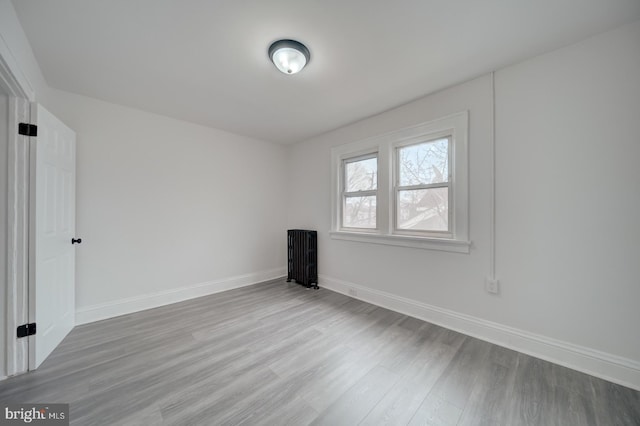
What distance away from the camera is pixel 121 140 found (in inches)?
108

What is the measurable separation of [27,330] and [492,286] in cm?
389

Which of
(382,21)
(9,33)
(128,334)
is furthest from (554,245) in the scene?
(9,33)

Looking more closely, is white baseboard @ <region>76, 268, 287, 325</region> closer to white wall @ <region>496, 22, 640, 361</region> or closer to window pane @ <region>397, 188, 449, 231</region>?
window pane @ <region>397, 188, 449, 231</region>

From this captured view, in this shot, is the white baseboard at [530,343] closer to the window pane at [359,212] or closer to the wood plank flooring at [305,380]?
the wood plank flooring at [305,380]

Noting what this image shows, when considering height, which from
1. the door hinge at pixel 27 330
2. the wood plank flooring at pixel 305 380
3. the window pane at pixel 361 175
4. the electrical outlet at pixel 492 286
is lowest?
the wood plank flooring at pixel 305 380

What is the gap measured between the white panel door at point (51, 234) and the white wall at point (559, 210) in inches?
139

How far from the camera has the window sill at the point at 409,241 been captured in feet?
7.66

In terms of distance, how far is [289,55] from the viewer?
1.82 m

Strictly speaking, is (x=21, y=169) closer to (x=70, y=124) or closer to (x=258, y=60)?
(x=70, y=124)

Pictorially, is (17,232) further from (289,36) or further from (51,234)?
(289,36)

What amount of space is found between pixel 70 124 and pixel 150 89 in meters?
1.00

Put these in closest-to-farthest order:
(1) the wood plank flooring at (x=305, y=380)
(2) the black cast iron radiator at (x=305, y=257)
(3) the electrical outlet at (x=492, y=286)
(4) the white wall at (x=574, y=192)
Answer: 1. (1) the wood plank flooring at (x=305, y=380)
2. (4) the white wall at (x=574, y=192)
3. (3) the electrical outlet at (x=492, y=286)
4. (2) the black cast iron radiator at (x=305, y=257)

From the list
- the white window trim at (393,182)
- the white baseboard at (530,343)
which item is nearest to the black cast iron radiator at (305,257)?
the white window trim at (393,182)

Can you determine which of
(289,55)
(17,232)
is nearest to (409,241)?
(289,55)
